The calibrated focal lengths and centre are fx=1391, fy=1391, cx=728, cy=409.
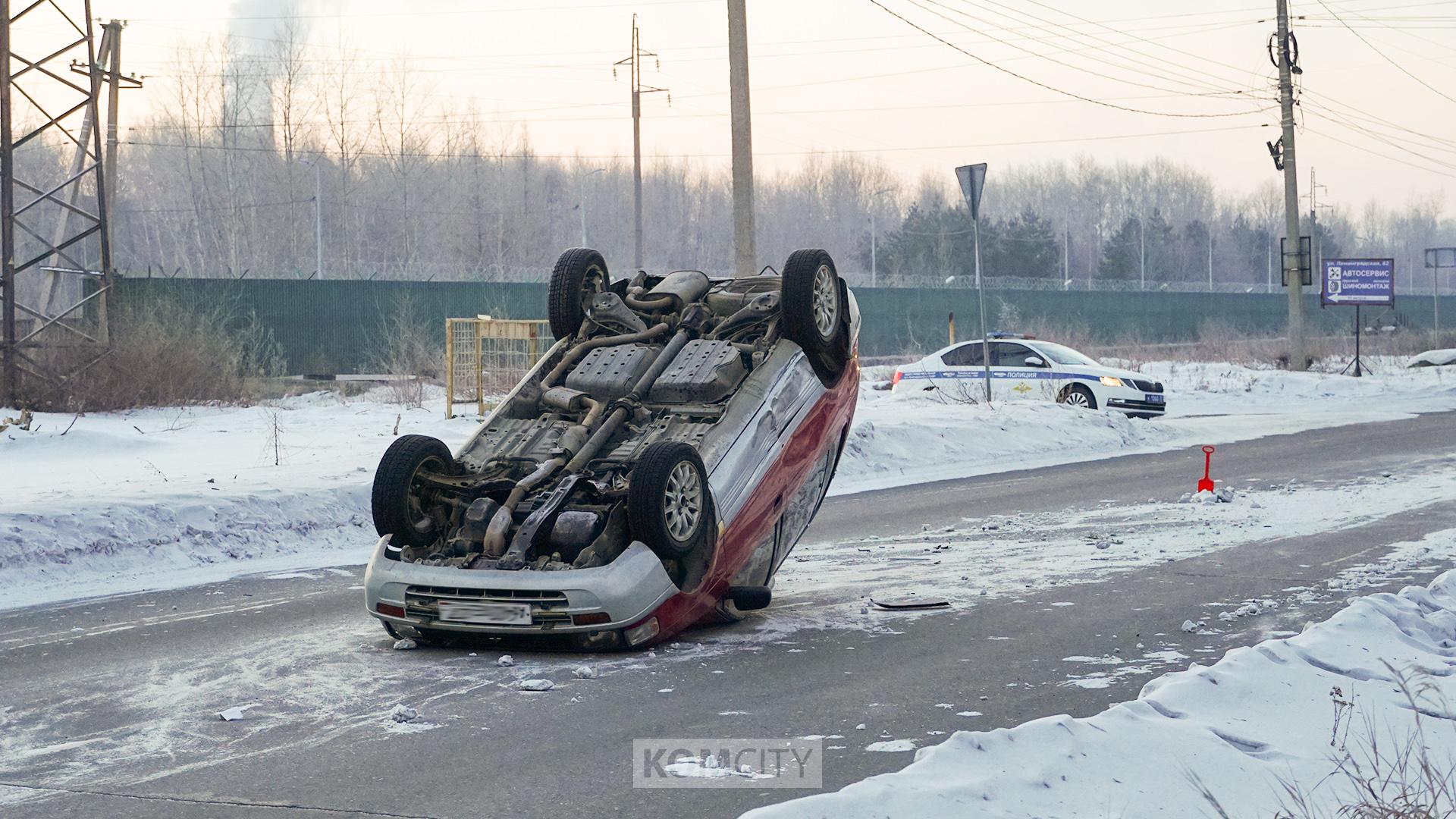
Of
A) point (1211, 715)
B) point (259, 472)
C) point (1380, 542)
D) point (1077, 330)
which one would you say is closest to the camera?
point (1211, 715)

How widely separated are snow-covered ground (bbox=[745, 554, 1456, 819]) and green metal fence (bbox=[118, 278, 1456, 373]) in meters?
32.5

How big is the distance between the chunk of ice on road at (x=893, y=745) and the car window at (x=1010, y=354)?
62.7 feet

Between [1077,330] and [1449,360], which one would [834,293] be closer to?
[1449,360]

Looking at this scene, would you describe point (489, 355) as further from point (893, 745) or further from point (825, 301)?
point (893, 745)

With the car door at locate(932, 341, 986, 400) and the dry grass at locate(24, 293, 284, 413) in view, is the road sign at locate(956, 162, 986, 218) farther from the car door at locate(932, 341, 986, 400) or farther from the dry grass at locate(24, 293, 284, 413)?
the dry grass at locate(24, 293, 284, 413)

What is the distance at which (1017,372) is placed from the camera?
24.1 m

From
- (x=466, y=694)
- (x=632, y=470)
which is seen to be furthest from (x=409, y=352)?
(x=466, y=694)

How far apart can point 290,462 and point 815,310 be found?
341 inches

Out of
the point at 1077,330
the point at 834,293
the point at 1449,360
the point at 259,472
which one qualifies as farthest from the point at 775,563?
the point at 1077,330

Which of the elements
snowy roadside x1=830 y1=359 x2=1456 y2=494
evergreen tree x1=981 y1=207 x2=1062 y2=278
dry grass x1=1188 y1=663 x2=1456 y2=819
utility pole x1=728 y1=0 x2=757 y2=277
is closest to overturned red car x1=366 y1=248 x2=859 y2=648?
dry grass x1=1188 y1=663 x2=1456 y2=819

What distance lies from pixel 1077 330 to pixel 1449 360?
1863 centimetres

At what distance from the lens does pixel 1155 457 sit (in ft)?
60.6

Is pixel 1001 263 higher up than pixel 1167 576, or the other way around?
pixel 1001 263

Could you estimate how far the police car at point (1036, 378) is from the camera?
922 inches
